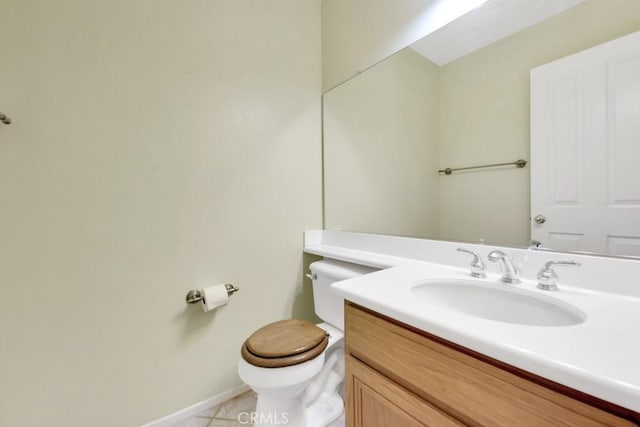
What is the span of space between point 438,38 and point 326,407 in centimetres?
177

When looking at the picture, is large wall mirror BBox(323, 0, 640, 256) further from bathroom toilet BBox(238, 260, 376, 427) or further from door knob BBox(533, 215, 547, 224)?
bathroom toilet BBox(238, 260, 376, 427)

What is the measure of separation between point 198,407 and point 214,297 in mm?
550

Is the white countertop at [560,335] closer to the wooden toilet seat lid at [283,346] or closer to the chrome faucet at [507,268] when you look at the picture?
the chrome faucet at [507,268]

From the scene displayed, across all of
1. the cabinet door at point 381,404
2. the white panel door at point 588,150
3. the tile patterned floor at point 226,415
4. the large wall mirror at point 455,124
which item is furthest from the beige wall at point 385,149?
the tile patterned floor at point 226,415

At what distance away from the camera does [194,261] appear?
1176 millimetres

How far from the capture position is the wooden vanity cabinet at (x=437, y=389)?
1.26ft

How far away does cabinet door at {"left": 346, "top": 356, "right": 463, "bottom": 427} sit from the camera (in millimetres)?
544

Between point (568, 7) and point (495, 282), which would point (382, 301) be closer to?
point (495, 282)

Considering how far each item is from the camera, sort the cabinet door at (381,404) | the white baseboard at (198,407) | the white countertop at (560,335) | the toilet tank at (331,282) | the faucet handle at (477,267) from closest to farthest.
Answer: the white countertop at (560,335)
the cabinet door at (381,404)
the faucet handle at (477,267)
the white baseboard at (198,407)
the toilet tank at (331,282)

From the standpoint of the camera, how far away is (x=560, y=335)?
461mm

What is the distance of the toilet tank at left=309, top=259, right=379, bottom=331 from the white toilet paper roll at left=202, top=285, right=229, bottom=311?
1.54ft

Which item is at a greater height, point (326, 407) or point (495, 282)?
point (495, 282)

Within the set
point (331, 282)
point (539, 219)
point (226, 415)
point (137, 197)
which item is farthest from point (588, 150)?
point (226, 415)

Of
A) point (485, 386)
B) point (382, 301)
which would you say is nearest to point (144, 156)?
point (382, 301)
